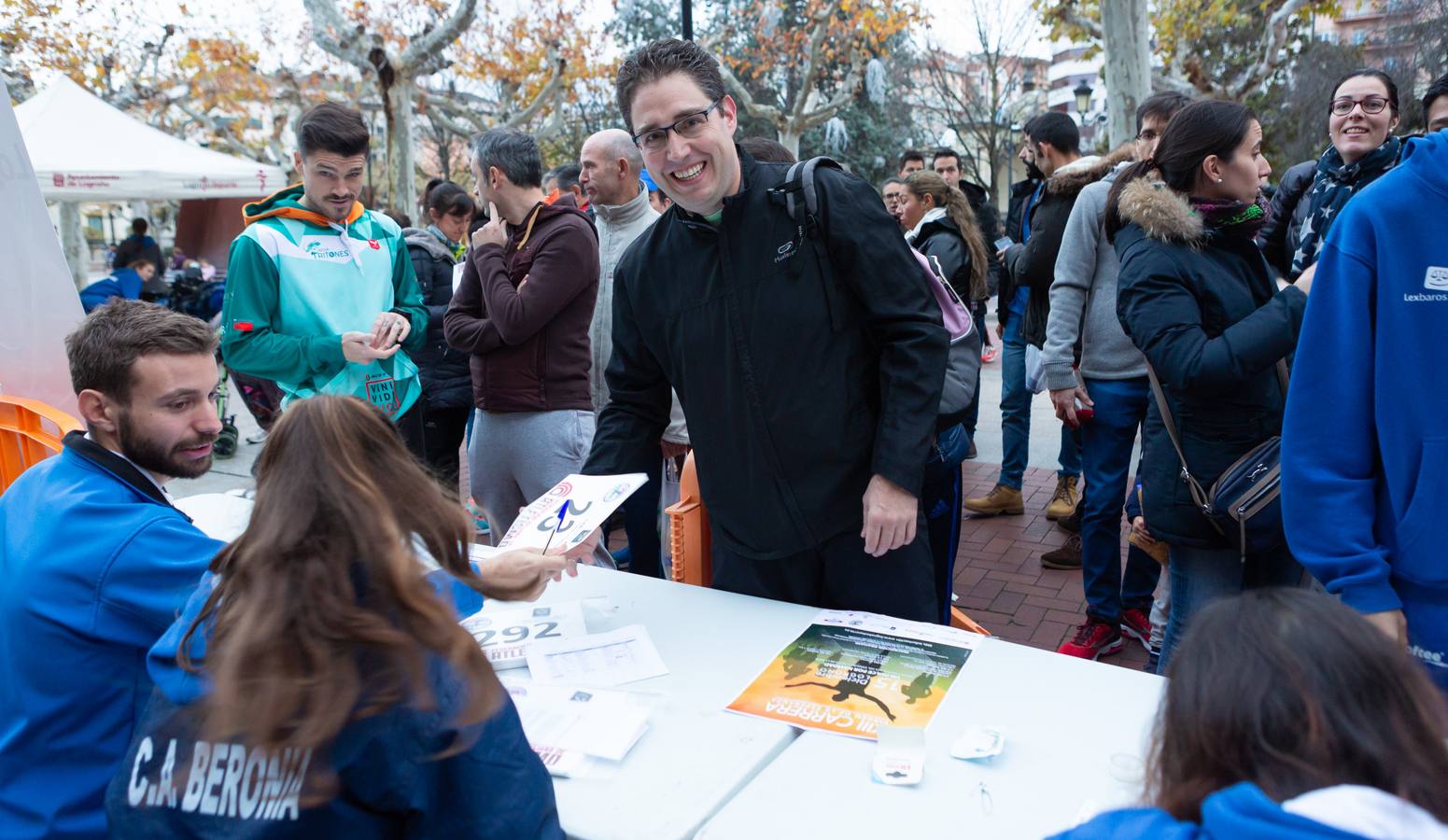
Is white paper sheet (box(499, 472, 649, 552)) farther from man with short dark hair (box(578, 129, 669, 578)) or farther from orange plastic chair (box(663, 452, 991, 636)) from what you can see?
man with short dark hair (box(578, 129, 669, 578))

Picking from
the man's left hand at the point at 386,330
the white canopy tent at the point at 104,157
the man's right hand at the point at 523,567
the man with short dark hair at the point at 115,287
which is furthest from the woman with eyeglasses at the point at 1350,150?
the white canopy tent at the point at 104,157

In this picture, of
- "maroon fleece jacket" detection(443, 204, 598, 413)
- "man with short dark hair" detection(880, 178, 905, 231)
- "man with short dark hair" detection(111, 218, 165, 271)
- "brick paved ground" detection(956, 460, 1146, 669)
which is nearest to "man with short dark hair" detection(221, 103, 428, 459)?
"maroon fleece jacket" detection(443, 204, 598, 413)

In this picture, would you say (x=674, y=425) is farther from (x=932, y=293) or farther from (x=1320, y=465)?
(x=1320, y=465)

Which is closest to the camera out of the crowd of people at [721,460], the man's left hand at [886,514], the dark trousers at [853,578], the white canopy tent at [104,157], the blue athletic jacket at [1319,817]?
the blue athletic jacket at [1319,817]

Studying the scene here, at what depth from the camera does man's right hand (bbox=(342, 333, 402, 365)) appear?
9.96ft

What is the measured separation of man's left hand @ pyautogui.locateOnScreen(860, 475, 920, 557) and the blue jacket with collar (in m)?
1.25

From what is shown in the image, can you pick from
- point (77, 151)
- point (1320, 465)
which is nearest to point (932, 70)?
point (77, 151)

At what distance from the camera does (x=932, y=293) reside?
2.27 meters

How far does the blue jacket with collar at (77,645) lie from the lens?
159cm

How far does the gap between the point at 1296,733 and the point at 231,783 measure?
45.4 inches

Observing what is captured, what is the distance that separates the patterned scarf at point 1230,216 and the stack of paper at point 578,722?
179 cm

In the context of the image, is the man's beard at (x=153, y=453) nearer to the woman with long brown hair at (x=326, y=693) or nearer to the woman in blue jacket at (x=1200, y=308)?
the woman with long brown hair at (x=326, y=693)

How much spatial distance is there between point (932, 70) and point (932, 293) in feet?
71.9

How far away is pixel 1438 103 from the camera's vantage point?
336 cm
